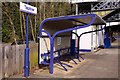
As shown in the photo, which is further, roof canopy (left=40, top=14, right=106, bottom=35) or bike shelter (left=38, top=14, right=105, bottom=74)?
roof canopy (left=40, top=14, right=106, bottom=35)

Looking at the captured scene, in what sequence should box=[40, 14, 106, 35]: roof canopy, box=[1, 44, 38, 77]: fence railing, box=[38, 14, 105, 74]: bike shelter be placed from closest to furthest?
box=[1, 44, 38, 77]: fence railing, box=[38, 14, 105, 74]: bike shelter, box=[40, 14, 106, 35]: roof canopy

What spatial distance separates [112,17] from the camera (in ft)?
114

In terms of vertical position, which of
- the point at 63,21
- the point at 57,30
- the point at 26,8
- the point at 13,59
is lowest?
the point at 13,59

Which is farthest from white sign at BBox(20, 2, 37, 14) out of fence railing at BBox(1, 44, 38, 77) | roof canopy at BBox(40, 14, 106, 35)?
roof canopy at BBox(40, 14, 106, 35)

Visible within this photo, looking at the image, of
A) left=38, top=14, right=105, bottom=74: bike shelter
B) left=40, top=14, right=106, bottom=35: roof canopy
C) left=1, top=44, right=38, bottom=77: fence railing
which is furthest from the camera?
left=40, top=14, right=106, bottom=35: roof canopy

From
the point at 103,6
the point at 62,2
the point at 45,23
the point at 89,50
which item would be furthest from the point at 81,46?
the point at 45,23

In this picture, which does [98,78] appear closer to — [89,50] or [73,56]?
[73,56]

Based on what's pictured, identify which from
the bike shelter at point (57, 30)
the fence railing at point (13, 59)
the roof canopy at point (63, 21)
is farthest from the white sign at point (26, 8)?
the roof canopy at point (63, 21)

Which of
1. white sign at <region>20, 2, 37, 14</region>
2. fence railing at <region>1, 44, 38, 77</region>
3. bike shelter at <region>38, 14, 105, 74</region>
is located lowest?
fence railing at <region>1, 44, 38, 77</region>

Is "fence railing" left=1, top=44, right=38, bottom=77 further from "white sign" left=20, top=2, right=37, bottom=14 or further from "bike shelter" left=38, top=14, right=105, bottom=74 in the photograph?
"white sign" left=20, top=2, right=37, bottom=14

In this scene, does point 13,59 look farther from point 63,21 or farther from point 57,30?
point 57,30

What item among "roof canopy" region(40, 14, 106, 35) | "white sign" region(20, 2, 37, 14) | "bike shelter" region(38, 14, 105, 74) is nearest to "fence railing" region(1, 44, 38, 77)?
"bike shelter" region(38, 14, 105, 74)

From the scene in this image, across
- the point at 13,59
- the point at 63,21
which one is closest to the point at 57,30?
the point at 63,21

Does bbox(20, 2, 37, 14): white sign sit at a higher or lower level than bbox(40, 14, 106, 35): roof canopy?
higher
